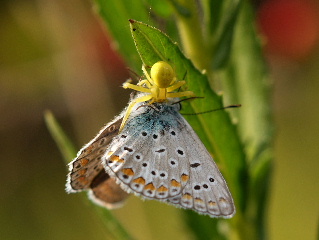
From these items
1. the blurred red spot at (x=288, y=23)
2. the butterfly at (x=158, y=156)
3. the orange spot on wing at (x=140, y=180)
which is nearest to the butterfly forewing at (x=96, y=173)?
the butterfly at (x=158, y=156)

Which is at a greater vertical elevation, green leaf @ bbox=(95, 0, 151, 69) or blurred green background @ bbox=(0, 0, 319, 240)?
green leaf @ bbox=(95, 0, 151, 69)

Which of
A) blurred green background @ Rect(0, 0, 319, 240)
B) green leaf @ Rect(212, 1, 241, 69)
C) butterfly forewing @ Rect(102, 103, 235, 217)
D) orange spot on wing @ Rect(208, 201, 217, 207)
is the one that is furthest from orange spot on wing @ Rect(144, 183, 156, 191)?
blurred green background @ Rect(0, 0, 319, 240)

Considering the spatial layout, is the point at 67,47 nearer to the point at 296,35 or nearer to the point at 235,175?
the point at 296,35

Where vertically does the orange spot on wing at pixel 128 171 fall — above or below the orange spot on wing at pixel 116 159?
below

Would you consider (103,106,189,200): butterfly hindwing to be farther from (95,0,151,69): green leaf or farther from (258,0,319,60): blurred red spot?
(258,0,319,60): blurred red spot

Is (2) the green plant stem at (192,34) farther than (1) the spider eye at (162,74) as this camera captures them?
Yes

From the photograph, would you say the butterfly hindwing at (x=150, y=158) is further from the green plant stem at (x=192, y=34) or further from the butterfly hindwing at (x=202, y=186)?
the green plant stem at (x=192, y=34)

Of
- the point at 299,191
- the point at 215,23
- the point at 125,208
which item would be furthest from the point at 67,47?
the point at 215,23

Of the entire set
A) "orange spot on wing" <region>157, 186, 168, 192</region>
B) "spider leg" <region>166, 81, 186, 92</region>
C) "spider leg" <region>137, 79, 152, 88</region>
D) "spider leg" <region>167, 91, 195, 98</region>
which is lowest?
"orange spot on wing" <region>157, 186, 168, 192</region>

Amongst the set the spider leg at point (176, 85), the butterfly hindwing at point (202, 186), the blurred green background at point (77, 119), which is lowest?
the blurred green background at point (77, 119)
